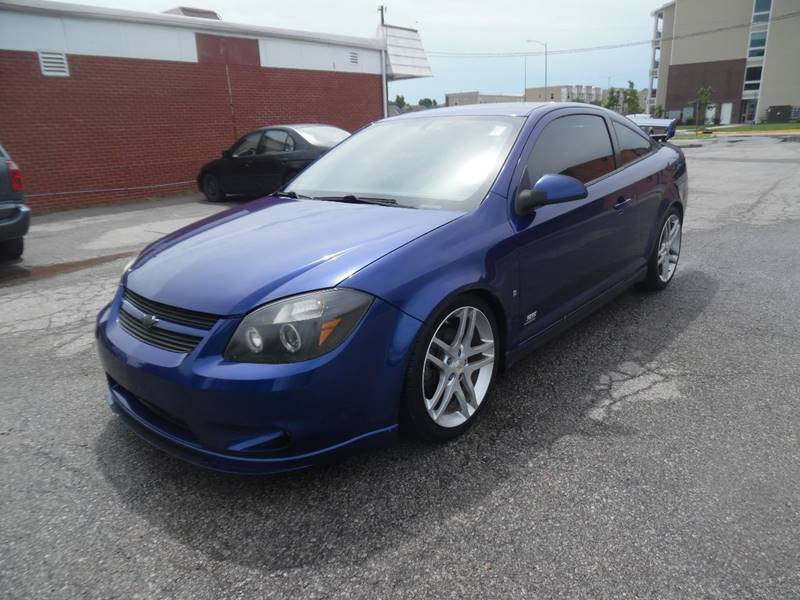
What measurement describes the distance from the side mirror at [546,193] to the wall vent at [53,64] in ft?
39.4

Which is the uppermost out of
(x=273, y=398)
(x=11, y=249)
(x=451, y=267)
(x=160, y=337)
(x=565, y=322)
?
(x=451, y=267)

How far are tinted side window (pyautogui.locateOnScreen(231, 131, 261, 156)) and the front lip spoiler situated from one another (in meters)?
9.15

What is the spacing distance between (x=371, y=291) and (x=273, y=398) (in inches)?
21.0

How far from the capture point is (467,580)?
1.86 m

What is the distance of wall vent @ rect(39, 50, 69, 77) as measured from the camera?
36.8ft

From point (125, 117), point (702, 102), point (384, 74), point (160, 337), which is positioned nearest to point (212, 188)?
point (125, 117)

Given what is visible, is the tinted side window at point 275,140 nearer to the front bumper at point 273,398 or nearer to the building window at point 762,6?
the front bumper at point 273,398

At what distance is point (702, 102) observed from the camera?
63500mm

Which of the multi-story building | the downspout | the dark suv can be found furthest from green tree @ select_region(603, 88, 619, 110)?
the dark suv

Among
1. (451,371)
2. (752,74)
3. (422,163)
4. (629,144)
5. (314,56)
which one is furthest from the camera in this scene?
(752,74)

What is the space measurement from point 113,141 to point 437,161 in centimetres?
1162

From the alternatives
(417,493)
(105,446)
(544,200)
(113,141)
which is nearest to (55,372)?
(105,446)

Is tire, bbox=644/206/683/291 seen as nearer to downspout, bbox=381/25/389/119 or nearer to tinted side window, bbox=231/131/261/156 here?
tinted side window, bbox=231/131/261/156

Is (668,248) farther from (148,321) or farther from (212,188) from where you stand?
(212,188)
